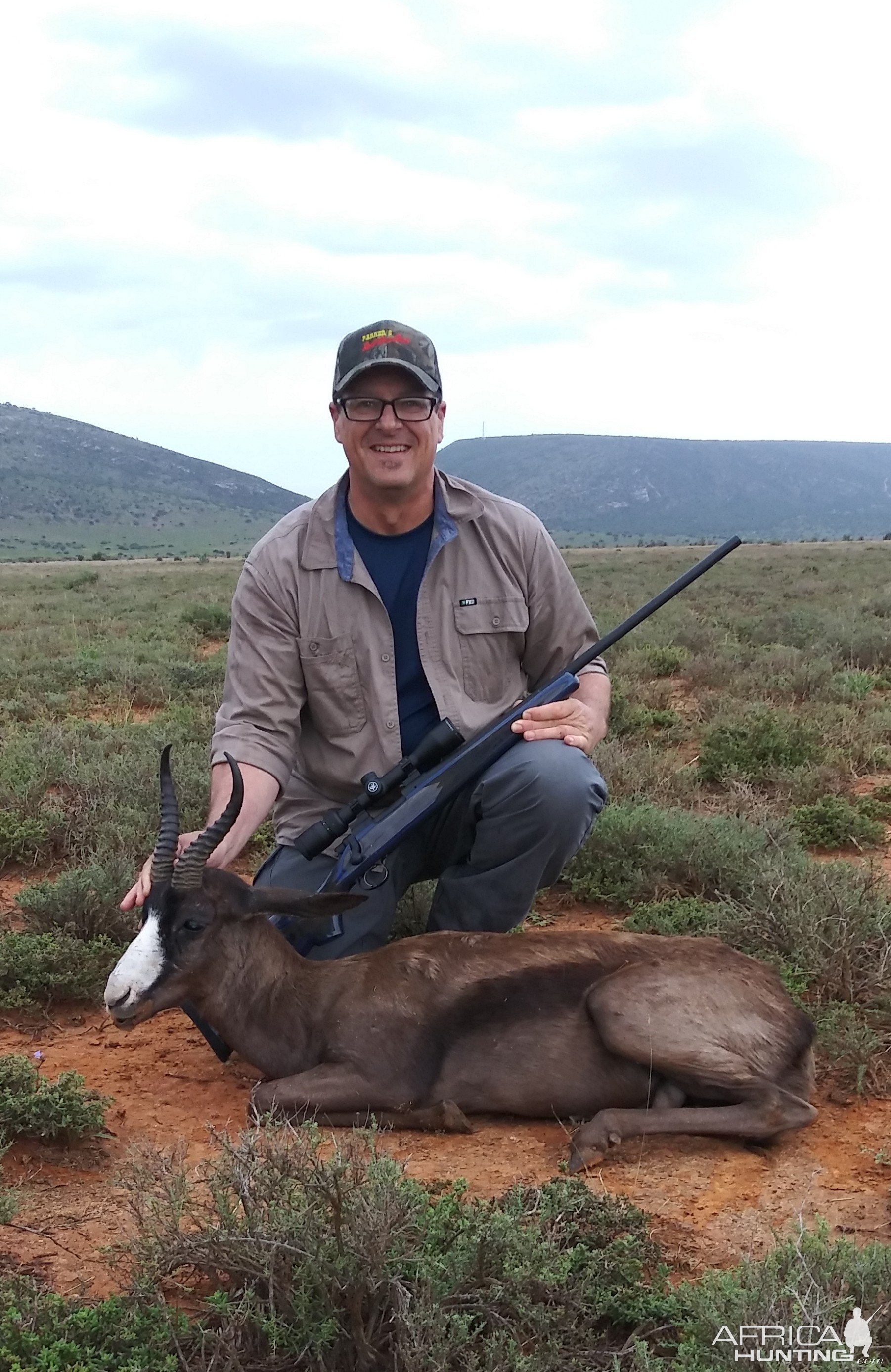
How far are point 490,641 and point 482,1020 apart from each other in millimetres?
1989

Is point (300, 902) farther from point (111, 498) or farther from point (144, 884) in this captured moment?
point (111, 498)

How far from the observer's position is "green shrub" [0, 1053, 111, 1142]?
399cm

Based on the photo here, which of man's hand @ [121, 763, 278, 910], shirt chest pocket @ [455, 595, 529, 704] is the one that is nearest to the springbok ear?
man's hand @ [121, 763, 278, 910]

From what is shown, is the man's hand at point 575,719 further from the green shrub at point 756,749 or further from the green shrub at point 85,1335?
the green shrub at point 756,749

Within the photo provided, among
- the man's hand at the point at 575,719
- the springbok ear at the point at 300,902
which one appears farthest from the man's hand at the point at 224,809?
the man's hand at the point at 575,719

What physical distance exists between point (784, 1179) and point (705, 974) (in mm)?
772

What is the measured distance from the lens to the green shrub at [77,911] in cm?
585

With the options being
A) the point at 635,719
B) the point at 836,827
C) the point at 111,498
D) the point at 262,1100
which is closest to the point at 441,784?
the point at 262,1100

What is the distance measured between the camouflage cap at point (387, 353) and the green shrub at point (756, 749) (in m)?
4.48

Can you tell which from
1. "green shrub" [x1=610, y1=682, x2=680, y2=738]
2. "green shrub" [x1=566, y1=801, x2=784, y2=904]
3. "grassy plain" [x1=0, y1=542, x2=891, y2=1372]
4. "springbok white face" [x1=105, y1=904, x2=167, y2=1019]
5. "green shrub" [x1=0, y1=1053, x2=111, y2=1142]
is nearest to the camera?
"grassy plain" [x1=0, y1=542, x2=891, y2=1372]

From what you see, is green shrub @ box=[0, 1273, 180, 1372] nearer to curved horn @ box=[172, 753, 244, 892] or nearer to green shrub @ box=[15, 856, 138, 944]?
curved horn @ box=[172, 753, 244, 892]

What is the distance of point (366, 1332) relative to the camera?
8.87 feet

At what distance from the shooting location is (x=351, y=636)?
215 inches

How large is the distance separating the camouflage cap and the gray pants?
1853 mm
